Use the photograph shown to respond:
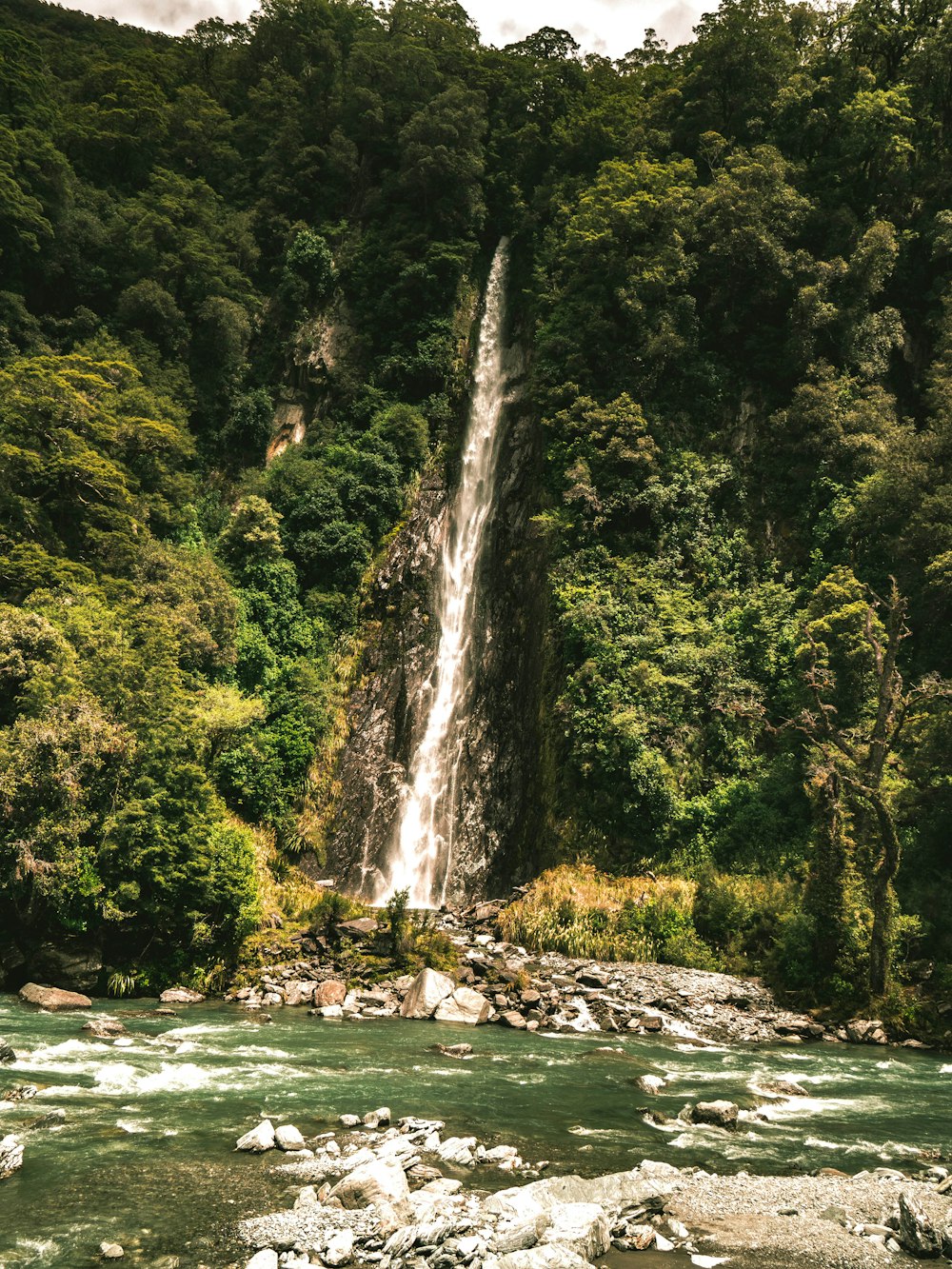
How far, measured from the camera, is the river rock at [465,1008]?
17.8 metres

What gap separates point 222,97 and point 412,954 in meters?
48.4

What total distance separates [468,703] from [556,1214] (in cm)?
2470

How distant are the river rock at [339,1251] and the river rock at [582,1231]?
155 cm

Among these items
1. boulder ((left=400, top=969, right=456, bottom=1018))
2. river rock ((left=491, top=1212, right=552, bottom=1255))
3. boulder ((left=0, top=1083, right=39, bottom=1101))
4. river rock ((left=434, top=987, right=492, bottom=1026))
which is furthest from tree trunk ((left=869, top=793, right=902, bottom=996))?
boulder ((left=0, top=1083, right=39, bottom=1101))

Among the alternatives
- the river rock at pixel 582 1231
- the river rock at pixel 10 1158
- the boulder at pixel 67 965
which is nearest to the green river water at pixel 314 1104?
the river rock at pixel 10 1158

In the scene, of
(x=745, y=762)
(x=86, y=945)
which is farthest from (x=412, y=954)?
(x=745, y=762)

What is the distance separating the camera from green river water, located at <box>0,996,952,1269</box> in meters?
7.82

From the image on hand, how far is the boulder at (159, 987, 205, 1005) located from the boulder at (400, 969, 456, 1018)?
14.2ft

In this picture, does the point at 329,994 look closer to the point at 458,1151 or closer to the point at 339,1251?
the point at 458,1151

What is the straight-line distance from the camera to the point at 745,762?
26.0m

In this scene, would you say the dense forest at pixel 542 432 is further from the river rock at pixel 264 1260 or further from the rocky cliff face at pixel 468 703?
the river rock at pixel 264 1260

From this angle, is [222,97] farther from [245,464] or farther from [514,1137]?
[514,1137]

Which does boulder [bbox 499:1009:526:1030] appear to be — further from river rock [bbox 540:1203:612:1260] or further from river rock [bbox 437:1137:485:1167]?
river rock [bbox 540:1203:612:1260]

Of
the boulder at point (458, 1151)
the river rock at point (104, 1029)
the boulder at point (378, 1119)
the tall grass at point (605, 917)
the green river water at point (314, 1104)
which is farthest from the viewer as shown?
the tall grass at point (605, 917)
